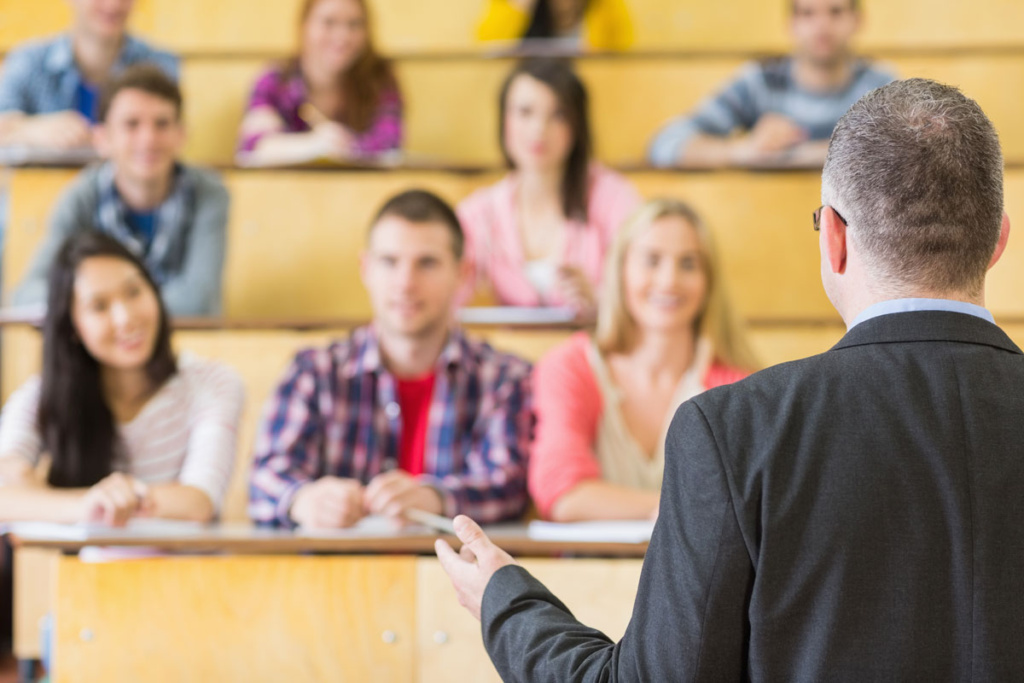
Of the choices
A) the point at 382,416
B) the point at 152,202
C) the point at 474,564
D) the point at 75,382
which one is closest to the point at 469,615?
the point at 474,564

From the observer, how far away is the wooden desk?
0.82 m

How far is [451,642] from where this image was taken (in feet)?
2.68

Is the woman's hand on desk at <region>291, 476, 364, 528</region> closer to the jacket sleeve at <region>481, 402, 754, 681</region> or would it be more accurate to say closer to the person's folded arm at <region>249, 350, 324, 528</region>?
the person's folded arm at <region>249, 350, 324, 528</region>

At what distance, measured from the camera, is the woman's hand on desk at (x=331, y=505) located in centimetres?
101

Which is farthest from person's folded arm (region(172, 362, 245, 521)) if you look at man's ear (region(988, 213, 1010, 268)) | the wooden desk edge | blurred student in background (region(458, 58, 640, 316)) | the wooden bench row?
man's ear (region(988, 213, 1010, 268))

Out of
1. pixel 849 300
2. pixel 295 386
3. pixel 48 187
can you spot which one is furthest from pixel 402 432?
pixel 849 300

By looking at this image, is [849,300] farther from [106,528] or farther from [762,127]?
[762,127]

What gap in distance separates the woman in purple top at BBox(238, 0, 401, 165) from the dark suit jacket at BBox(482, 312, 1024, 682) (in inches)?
55.3

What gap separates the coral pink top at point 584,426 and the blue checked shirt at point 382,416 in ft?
A: 0.12

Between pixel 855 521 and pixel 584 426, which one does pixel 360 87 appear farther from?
pixel 855 521

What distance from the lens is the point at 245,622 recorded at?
0.82 m

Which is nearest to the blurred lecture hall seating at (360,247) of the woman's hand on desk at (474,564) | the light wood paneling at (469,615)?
the light wood paneling at (469,615)

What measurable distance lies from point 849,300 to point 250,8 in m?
1.91

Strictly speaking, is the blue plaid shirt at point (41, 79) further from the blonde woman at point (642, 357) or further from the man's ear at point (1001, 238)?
the man's ear at point (1001, 238)
